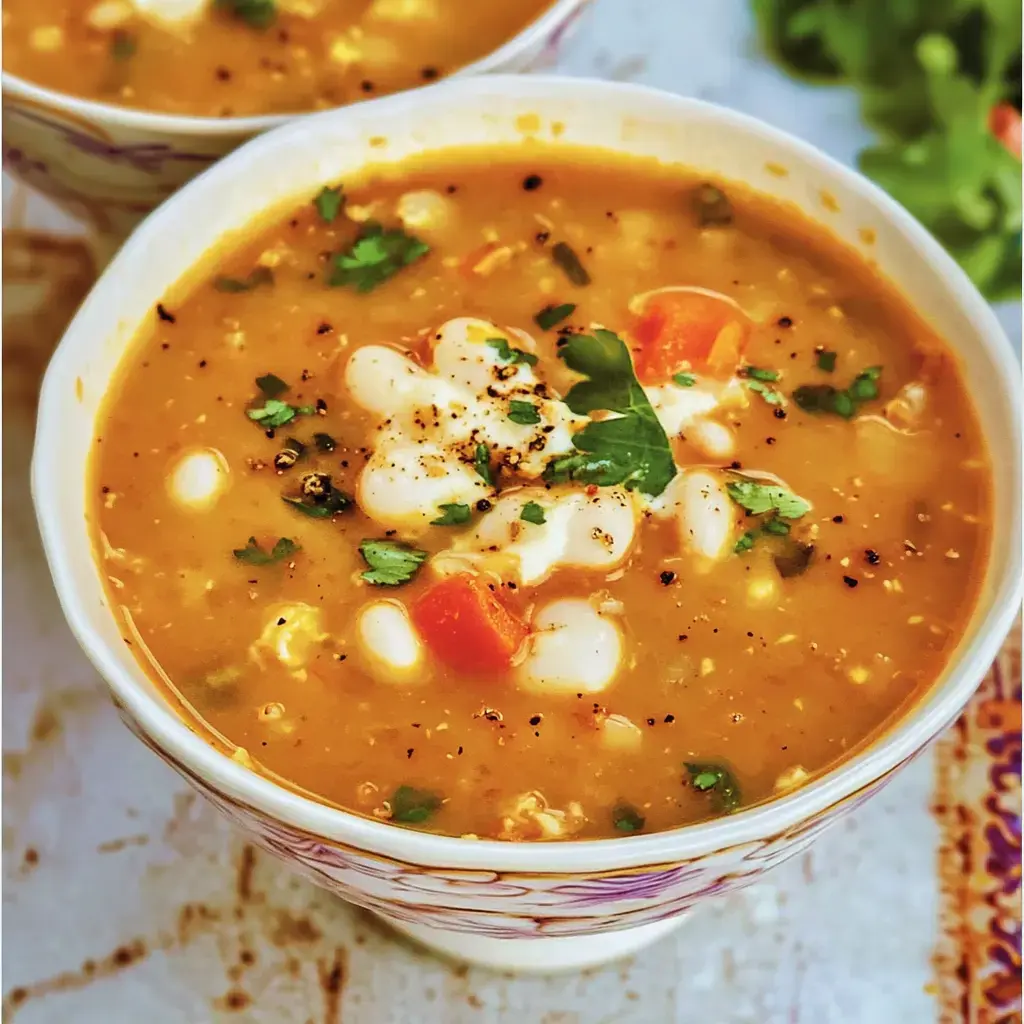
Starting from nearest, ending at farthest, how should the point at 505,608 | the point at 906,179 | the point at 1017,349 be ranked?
the point at 505,608 → the point at 1017,349 → the point at 906,179

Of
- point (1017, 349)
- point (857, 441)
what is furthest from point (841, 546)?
point (1017, 349)

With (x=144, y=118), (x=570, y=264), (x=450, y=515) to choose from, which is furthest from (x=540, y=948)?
(x=144, y=118)

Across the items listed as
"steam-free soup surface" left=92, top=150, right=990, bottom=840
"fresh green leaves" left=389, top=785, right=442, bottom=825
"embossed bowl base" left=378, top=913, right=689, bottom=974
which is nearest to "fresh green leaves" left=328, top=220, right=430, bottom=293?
"steam-free soup surface" left=92, top=150, right=990, bottom=840

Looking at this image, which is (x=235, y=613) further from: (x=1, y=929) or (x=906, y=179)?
(x=906, y=179)

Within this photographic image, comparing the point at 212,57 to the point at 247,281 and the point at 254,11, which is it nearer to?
the point at 254,11

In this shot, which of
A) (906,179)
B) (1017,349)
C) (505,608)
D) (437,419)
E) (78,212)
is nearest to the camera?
(505,608)

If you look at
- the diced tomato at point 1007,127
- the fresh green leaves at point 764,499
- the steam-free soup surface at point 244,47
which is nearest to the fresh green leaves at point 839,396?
the fresh green leaves at point 764,499

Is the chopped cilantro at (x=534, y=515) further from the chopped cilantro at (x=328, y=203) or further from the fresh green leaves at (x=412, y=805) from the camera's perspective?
the chopped cilantro at (x=328, y=203)
